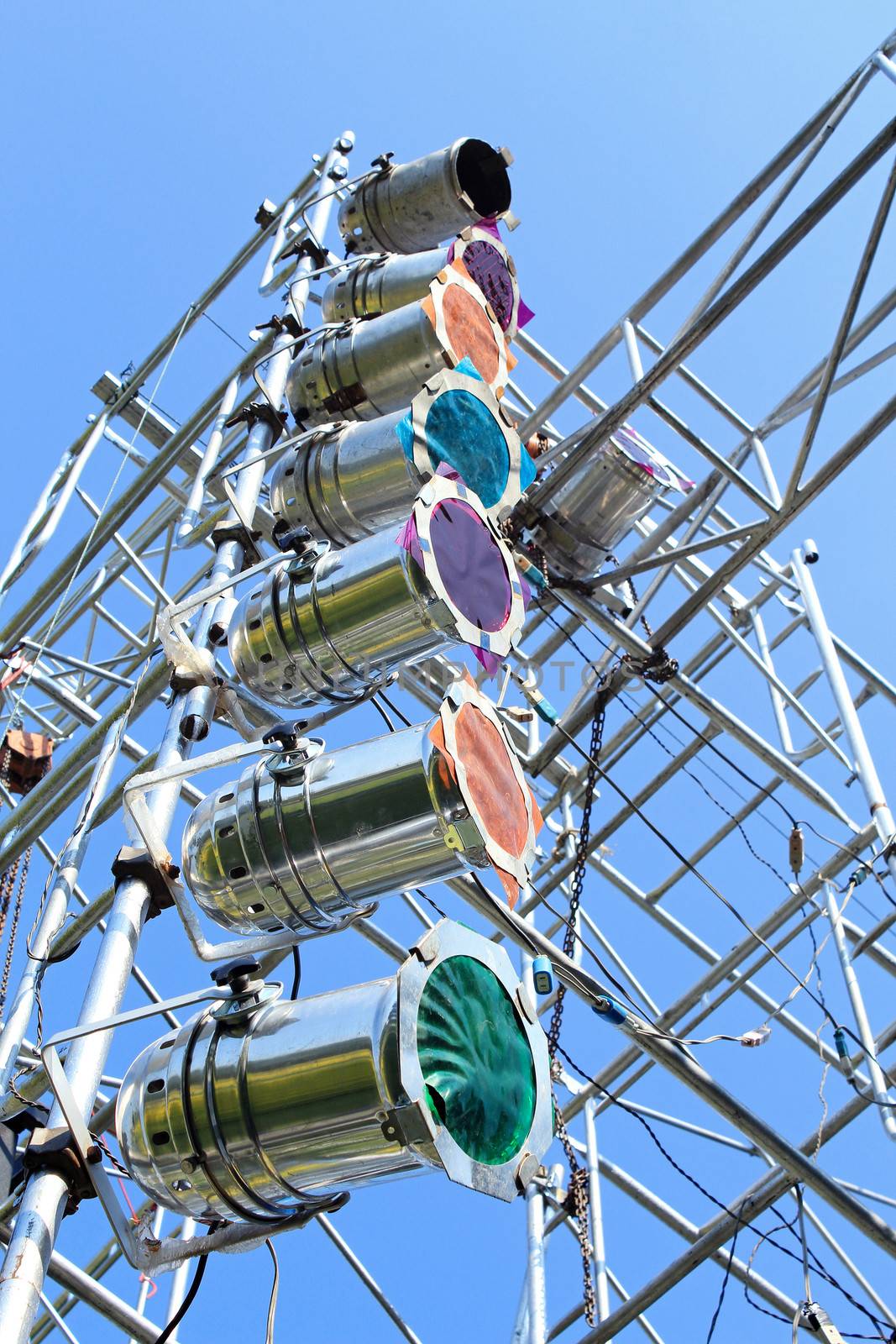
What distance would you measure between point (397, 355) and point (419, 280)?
2.33ft

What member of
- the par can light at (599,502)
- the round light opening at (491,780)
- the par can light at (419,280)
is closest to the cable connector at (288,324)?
the par can light at (419,280)

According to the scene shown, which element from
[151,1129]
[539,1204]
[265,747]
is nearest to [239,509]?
[265,747]

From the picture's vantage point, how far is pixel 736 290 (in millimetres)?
5879

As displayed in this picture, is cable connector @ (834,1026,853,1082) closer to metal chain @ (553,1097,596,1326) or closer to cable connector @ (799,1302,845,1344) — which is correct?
cable connector @ (799,1302,845,1344)

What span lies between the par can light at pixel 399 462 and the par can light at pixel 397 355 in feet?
1.07

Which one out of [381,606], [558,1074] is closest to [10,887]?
[558,1074]

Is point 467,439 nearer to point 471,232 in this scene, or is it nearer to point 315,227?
point 471,232

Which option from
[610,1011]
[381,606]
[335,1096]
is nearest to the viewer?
[335,1096]

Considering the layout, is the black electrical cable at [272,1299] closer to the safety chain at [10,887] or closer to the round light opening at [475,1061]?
the round light opening at [475,1061]

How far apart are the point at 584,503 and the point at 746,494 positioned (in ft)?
2.34

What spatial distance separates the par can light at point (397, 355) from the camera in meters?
4.13

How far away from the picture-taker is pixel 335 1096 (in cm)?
236

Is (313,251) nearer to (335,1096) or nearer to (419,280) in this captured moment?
(419,280)

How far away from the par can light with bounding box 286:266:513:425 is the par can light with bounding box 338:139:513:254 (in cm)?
136
